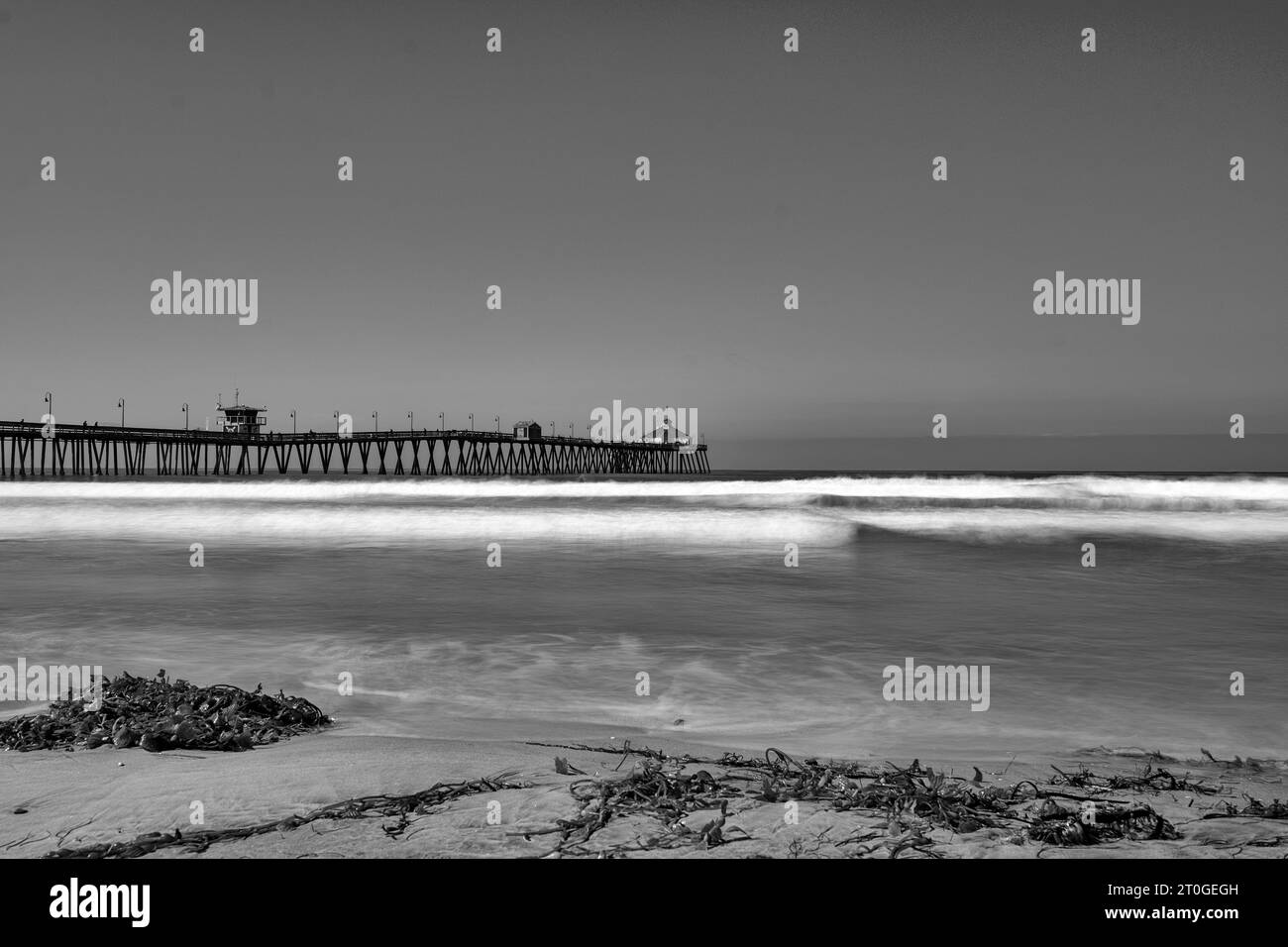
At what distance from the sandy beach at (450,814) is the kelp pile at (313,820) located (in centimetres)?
3

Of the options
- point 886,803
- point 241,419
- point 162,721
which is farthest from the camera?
point 241,419

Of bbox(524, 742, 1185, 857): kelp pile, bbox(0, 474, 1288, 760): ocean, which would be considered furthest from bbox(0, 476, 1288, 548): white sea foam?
bbox(524, 742, 1185, 857): kelp pile

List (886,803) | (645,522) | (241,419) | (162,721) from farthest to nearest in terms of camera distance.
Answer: (241,419) → (645,522) → (162,721) → (886,803)

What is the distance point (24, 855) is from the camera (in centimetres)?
258

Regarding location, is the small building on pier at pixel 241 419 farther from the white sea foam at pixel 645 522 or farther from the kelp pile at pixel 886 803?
the kelp pile at pixel 886 803

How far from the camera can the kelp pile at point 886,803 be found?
8.96ft

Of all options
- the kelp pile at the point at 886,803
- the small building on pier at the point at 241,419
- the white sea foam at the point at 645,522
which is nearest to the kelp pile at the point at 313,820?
the kelp pile at the point at 886,803

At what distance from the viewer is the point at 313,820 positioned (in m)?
2.85

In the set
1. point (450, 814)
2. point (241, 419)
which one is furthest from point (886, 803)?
point (241, 419)

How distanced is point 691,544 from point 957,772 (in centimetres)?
1658

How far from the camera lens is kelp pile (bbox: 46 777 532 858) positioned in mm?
2598

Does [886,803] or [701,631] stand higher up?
[886,803]

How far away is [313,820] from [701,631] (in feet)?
22.2

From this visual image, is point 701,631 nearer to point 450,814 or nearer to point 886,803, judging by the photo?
point 886,803
